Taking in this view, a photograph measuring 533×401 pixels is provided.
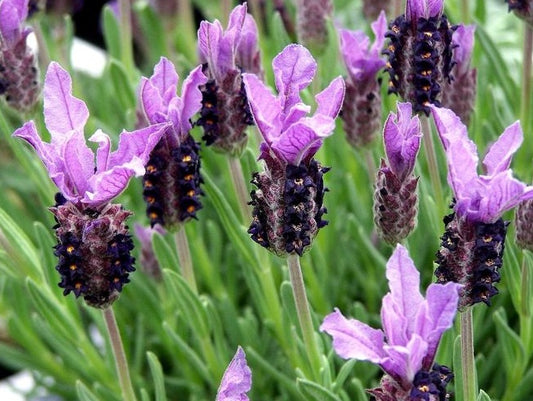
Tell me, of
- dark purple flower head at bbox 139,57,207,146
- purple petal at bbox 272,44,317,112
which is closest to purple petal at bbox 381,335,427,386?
purple petal at bbox 272,44,317,112

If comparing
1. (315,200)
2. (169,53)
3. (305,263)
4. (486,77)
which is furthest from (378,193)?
(169,53)

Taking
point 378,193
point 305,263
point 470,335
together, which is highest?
point 378,193

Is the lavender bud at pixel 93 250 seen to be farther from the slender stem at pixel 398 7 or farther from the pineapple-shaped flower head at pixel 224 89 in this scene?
the slender stem at pixel 398 7

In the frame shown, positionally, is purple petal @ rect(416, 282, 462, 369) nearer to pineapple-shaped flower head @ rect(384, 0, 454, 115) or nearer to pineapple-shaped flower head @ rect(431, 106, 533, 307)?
pineapple-shaped flower head @ rect(431, 106, 533, 307)

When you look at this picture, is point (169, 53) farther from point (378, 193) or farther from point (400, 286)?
point (400, 286)

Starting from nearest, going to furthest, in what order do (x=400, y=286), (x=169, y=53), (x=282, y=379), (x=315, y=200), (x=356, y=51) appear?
(x=400, y=286), (x=315, y=200), (x=356, y=51), (x=282, y=379), (x=169, y=53)

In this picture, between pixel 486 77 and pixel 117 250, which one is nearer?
pixel 117 250
